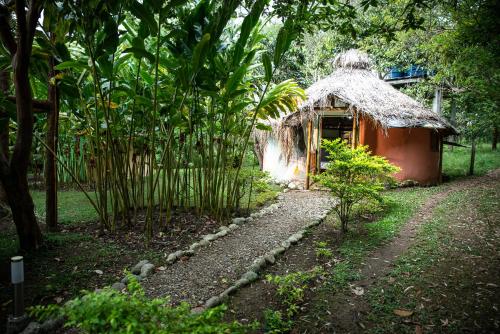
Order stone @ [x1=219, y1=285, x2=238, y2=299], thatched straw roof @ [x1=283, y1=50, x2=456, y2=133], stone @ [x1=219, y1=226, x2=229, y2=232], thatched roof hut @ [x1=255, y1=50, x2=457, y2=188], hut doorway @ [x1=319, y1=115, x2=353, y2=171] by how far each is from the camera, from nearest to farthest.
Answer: stone @ [x1=219, y1=285, x2=238, y2=299] < stone @ [x1=219, y1=226, x2=229, y2=232] < thatched straw roof @ [x1=283, y1=50, x2=456, y2=133] < thatched roof hut @ [x1=255, y1=50, x2=457, y2=188] < hut doorway @ [x1=319, y1=115, x2=353, y2=171]

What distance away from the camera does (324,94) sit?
8297 millimetres

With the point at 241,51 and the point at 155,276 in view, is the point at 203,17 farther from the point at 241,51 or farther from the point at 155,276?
the point at 155,276

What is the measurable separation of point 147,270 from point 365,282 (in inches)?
90.9

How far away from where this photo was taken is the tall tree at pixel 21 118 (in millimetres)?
2889

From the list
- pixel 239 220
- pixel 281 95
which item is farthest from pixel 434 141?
pixel 239 220

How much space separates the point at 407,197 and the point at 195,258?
18.9ft

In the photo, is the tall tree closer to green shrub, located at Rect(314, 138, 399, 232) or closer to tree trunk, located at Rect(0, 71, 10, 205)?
tree trunk, located at Rect(0, 71, 10, 205)

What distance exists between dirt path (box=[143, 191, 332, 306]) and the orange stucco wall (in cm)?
394

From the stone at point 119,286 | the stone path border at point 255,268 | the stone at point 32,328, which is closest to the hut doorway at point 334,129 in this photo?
the stone path border at point 255,268

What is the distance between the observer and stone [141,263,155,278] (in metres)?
3.14

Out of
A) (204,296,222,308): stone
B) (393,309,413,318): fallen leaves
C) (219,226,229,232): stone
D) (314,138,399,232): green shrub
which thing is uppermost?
(314,138,399,232): green shrub

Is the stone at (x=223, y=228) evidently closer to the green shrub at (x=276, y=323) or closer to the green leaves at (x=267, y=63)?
the green shrub at (x=276, y=323)

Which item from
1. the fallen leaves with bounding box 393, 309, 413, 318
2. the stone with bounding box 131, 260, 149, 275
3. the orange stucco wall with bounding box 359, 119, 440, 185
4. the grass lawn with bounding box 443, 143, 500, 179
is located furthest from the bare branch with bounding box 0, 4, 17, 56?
the grass lawn with bounding box 443, 143, 500, 179

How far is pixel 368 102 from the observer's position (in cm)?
848
